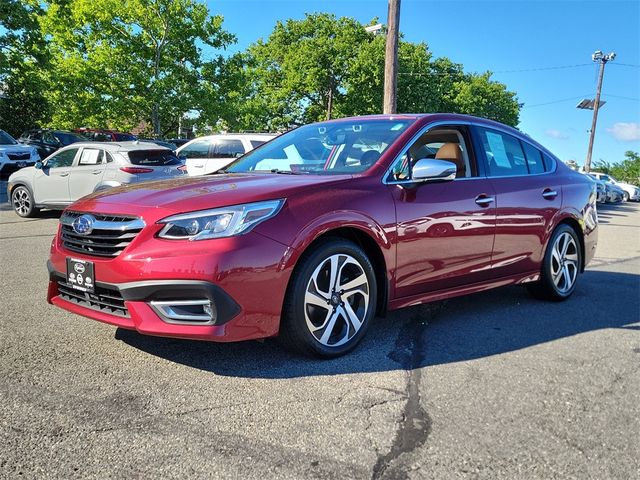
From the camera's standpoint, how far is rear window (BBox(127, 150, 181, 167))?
9.70 meters

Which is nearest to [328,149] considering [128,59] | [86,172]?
[86,172]

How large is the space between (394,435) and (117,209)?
1.98 m

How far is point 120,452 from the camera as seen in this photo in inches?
90.4

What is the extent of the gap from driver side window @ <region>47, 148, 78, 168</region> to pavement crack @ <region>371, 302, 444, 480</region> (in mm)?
8095

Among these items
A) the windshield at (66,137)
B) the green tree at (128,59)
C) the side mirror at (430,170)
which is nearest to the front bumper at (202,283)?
the side mirror at (430,170)

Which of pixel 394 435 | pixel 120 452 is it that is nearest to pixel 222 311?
pixel 120 452

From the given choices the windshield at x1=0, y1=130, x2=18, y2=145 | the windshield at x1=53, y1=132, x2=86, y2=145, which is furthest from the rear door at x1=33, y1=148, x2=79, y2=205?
the windshield at x1=53, y1=132, x2=86, y2=145

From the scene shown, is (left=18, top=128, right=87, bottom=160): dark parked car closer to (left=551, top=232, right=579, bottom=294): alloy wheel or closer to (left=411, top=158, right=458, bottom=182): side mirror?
(left=551, top=232, right=579, bottom=294): alloy wheel

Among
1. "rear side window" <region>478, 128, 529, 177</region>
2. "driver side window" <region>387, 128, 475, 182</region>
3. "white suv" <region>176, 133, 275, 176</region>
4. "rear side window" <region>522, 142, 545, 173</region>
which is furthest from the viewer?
"white suv" <region>176, 133, 275, 176</region>

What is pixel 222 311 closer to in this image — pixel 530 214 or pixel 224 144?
pixel 530 214

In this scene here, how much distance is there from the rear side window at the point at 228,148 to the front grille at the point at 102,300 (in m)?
7.67

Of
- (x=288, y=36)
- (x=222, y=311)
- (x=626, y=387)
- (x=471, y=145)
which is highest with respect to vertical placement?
(x=288, y=36)

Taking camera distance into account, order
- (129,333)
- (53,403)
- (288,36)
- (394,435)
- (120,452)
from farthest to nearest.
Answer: (288,36) → (129,333) → (53,403) → (394,435) → (120,452)

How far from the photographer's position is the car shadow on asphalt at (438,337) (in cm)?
334
